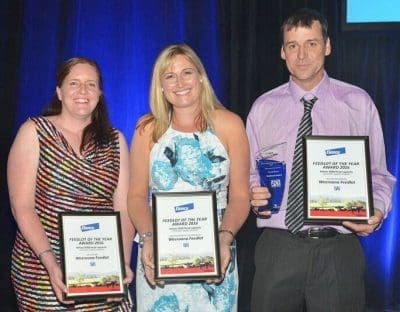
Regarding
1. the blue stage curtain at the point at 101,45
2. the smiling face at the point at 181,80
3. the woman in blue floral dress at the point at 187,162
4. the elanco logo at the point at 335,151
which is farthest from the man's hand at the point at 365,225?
the blue stage curtain at the point at 101,45

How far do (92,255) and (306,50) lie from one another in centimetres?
112

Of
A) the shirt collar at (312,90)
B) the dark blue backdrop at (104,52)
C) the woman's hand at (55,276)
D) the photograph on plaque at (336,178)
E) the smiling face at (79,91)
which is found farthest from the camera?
the dark blue backdrop at (104,52)

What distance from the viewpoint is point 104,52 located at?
4.73 meters

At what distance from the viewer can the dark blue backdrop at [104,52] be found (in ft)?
15.3

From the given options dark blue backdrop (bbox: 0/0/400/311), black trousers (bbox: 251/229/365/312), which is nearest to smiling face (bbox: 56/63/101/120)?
black trousers (bbox: 251/229/365/312)

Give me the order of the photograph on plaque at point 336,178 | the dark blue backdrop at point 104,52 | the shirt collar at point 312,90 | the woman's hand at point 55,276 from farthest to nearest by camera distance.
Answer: the dark blue backdrop at point 104,52 < the shirt collar at point 312,90 < the photograph on plaque at point 336,178 < the woman's hand at point 55,276

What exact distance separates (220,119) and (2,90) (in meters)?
2.55

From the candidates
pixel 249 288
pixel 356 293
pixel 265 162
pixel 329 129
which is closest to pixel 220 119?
pixel 265 162

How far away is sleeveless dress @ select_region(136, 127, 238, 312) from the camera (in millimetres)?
2535

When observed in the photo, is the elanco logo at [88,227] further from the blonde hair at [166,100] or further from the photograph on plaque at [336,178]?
the photograph on plaque at [336,178]

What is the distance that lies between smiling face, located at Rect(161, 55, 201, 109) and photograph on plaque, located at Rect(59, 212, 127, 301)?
0.52 meters

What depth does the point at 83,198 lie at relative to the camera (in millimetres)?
2439

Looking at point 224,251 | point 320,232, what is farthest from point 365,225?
point 224,251

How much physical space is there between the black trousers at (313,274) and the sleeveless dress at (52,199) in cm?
66
